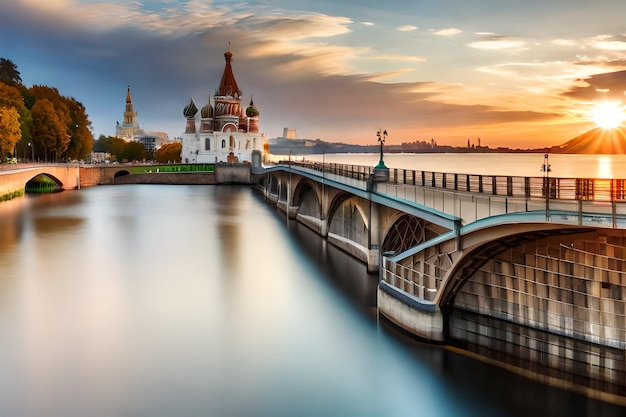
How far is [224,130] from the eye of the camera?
121375 mm

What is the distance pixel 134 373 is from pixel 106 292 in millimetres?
10643

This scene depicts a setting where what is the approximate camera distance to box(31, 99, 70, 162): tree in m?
77.8

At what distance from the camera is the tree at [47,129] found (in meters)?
77.8

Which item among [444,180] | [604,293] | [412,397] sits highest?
[444,180]

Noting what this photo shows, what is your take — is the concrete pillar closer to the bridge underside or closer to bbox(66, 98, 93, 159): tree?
the bridge underside

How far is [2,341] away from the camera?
19141mm

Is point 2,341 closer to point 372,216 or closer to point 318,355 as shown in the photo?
point 318,355

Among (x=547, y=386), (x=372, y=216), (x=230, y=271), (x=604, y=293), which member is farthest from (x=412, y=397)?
(x=230, y=271)

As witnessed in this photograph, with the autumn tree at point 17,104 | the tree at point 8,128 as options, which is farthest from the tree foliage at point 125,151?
the tree at point 8,128

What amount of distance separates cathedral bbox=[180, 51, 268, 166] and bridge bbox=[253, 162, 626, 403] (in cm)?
10327

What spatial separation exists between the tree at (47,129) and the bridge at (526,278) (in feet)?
228

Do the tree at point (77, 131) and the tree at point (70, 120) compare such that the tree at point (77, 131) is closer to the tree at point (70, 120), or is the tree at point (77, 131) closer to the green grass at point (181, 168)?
the tree at point (70, 120)

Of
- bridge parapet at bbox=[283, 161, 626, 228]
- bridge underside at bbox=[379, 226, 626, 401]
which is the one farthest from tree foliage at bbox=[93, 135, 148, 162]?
bridge underside at bbox=[379, 226, 626, 401]

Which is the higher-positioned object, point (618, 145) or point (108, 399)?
point (618, 145)
